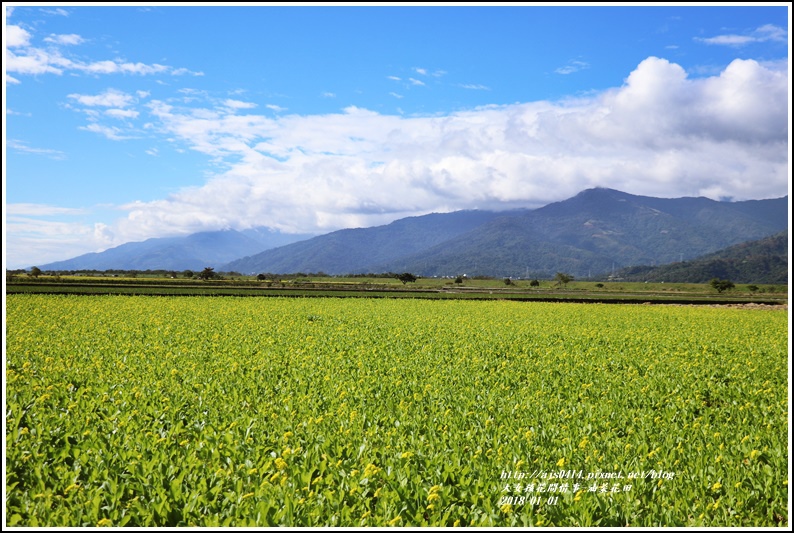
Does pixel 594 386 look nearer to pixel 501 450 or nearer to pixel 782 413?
pixel 782 413

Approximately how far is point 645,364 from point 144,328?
23.1 m

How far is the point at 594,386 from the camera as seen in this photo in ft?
49.2

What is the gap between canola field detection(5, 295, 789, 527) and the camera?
21.7ft

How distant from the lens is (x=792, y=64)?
566cm

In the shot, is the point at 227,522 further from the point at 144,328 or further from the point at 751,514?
the point at 144,328

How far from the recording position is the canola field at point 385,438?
6.60 m

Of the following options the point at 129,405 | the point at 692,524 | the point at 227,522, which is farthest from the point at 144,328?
the point at 692,524

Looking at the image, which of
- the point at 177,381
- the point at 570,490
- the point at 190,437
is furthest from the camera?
the point at 177,381

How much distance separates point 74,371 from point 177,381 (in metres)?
3.17

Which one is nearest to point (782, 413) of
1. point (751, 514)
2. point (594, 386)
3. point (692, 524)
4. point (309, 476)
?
point (594, 386)

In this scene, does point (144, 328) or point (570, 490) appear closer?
point (570, 490)

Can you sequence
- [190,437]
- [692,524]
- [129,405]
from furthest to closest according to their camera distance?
[129,405] → [190,437] → [692,524]

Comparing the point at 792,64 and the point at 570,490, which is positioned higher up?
the point at 792,64

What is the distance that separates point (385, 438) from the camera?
923 centimetres
